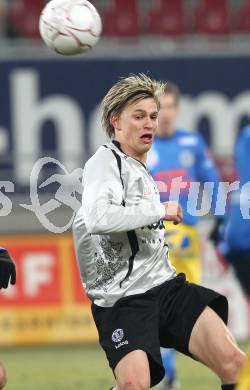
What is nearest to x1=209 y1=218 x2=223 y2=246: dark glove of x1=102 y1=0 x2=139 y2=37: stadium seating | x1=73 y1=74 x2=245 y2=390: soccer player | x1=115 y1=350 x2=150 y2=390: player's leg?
x1=73 y1=74 x2=245 y2=390: soccer player

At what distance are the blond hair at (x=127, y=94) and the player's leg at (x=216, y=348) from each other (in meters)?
1.13

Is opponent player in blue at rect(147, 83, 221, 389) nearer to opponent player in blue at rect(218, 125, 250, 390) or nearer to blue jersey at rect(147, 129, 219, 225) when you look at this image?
blue jersey at rect(147, 129, 219, 225)

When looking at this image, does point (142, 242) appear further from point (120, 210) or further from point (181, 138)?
point (181, 138)

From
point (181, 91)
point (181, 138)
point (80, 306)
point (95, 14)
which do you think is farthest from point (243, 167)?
point (181, 91)

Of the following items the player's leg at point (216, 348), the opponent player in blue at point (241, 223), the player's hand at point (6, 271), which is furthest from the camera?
the opponent player in blue at point (241, 223)

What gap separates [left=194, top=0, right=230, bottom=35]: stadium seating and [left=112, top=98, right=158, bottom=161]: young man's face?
10830 millimetres

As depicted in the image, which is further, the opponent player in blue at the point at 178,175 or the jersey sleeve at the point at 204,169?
the jersey sleeve at the point at 204,169

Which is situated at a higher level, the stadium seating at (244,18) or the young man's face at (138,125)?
the young man's face at (138,125)

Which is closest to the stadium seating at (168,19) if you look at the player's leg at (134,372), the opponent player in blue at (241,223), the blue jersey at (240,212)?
the opponent player in blue at (241,223)

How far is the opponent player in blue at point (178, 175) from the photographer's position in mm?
8828

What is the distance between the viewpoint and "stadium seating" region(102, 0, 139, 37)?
16.8m

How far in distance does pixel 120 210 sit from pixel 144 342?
67cm

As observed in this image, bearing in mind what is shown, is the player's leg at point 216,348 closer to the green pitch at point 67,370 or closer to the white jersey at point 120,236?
the white jersey at point 120,236

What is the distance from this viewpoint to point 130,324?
5.86m
